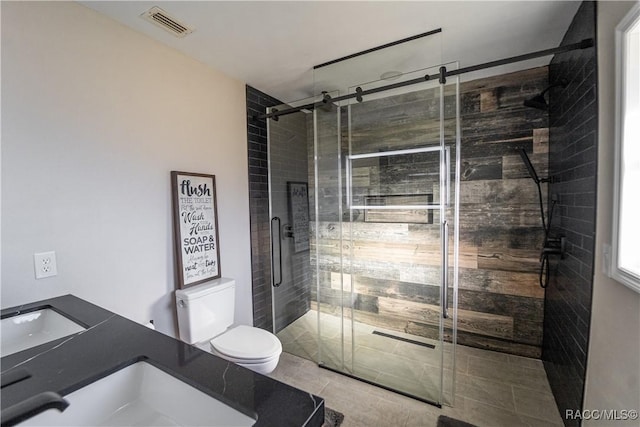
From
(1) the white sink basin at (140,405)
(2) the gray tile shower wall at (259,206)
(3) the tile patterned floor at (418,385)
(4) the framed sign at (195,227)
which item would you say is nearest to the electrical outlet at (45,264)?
(4) the framed sign at (195,227)

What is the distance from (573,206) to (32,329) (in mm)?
2969

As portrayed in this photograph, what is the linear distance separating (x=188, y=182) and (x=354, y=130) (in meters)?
1.53

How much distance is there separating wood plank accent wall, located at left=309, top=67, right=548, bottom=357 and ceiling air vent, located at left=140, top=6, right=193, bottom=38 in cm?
129

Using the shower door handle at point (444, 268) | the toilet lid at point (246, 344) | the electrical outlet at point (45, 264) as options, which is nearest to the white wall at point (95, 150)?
the electrical outlet at point (45, 264)

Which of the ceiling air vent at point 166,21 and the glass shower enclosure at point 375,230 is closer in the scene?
the ceiling air vent at point 166,21

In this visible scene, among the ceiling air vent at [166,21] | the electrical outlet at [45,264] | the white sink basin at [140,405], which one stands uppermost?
the ceiling air vent at [166,21]

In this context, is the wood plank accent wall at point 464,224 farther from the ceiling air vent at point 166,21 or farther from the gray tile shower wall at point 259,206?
the ceiling air vent at point 166,21

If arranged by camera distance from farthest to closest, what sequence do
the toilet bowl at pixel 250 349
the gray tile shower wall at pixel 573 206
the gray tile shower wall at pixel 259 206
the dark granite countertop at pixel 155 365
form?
the gray tile shower wall at pixel 259 206 → the toilet bowl at pixel 250 349 → the gray tile shower wall at pixel 573 206 → the dark granite countertop at pixel 155 365

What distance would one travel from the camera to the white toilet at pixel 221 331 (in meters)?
1.82

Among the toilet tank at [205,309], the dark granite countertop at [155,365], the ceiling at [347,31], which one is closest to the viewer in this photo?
the dark granite countertop at [155,365]

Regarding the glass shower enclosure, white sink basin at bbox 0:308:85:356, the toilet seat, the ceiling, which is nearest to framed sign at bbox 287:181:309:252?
the glass shower enclosure

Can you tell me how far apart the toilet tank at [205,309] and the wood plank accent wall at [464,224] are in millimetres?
1006

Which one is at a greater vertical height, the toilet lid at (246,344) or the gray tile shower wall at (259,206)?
the gray tile shower wall at (259,206)

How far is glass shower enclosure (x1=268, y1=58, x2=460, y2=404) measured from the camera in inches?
93.4
